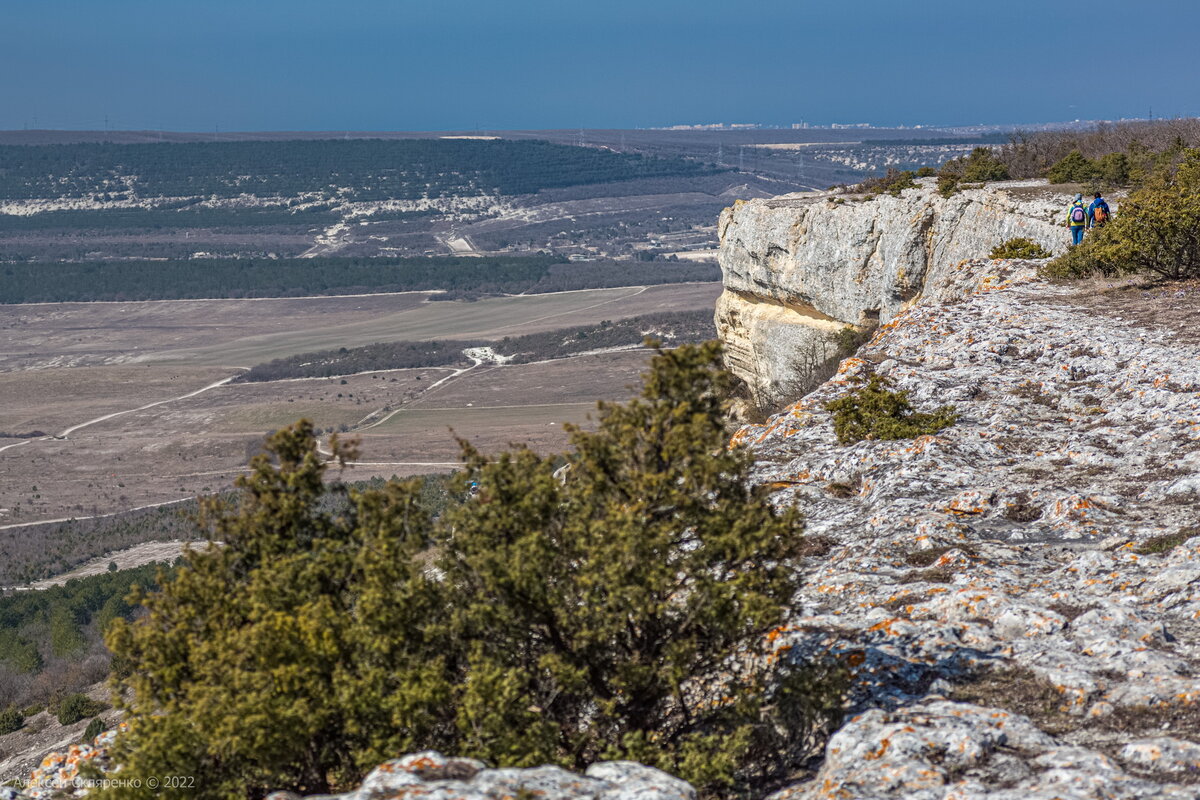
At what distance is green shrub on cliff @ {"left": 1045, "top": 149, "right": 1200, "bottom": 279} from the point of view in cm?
1900

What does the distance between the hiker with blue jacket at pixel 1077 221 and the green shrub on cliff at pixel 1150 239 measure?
675 mm

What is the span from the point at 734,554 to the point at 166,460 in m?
68.9

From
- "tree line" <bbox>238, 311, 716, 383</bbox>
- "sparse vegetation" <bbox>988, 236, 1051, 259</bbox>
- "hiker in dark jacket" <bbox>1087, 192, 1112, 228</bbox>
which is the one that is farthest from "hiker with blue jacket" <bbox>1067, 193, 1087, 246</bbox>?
→ "tree line" <bbox>238, 311, 716, 383</bbox>

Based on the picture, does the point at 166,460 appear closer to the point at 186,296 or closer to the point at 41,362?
the point at 41,362

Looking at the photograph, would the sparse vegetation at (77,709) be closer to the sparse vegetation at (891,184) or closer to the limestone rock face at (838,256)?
the limestone rock face at (838,256)

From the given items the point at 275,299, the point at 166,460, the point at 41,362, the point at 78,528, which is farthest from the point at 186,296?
the point at 78,528

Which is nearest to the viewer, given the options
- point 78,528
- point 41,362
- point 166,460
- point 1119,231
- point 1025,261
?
point 1119,231

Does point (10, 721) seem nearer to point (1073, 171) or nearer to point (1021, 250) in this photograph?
point (1021, 250)

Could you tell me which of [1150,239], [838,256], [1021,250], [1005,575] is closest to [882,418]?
[1005,575]

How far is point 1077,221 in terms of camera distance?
2158cm

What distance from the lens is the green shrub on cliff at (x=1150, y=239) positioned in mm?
19000

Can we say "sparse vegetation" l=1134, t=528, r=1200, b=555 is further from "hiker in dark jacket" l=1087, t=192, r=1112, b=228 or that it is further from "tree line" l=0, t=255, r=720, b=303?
"tree line" l=0, t=255, r=720, b=303

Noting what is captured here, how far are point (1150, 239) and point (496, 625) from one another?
17.1 meters

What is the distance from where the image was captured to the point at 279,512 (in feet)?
24.3
